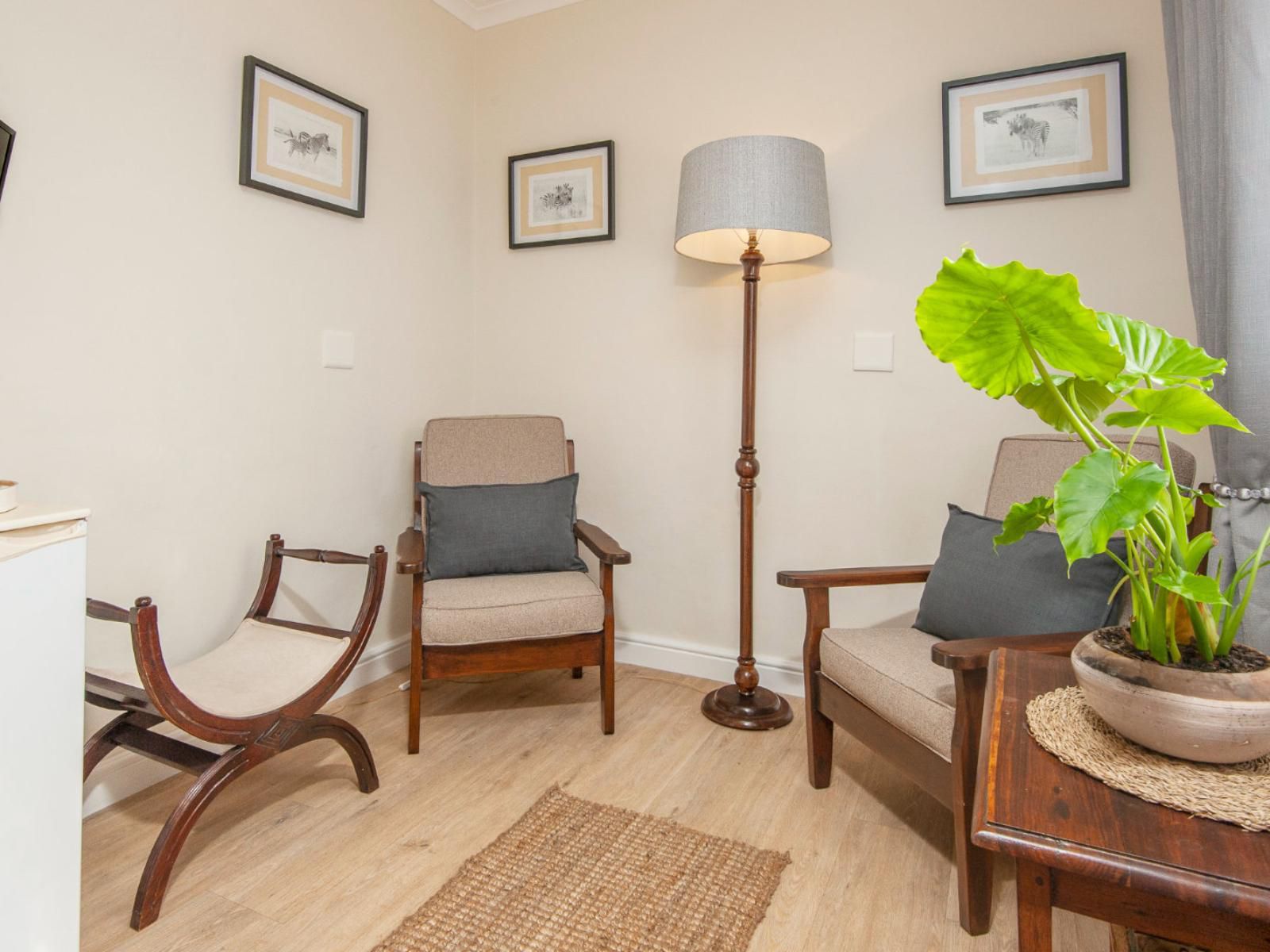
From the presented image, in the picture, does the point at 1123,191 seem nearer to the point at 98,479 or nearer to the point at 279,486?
the point at 279,486

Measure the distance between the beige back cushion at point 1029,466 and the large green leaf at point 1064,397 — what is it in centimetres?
84

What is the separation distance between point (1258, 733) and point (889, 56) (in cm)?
222

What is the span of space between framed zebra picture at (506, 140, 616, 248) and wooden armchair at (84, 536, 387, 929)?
1.50 m

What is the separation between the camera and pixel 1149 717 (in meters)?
0.75

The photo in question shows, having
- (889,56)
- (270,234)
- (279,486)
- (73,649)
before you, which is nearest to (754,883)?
(73,649)

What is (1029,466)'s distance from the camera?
183 centimetres

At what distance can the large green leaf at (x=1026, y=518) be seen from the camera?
0.94m

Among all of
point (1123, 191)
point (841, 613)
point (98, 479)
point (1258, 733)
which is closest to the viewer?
point (1258, 733)

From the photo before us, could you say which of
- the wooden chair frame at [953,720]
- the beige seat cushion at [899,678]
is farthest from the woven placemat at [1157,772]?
the beige seat cushion at [899,678]

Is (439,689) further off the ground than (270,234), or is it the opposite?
(270,234)

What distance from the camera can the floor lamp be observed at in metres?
2.03

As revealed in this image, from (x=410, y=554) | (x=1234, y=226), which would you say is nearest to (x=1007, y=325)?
(x=1234, y=226)

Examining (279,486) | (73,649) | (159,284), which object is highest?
(159,284)

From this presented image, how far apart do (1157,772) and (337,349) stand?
236 centimetres
